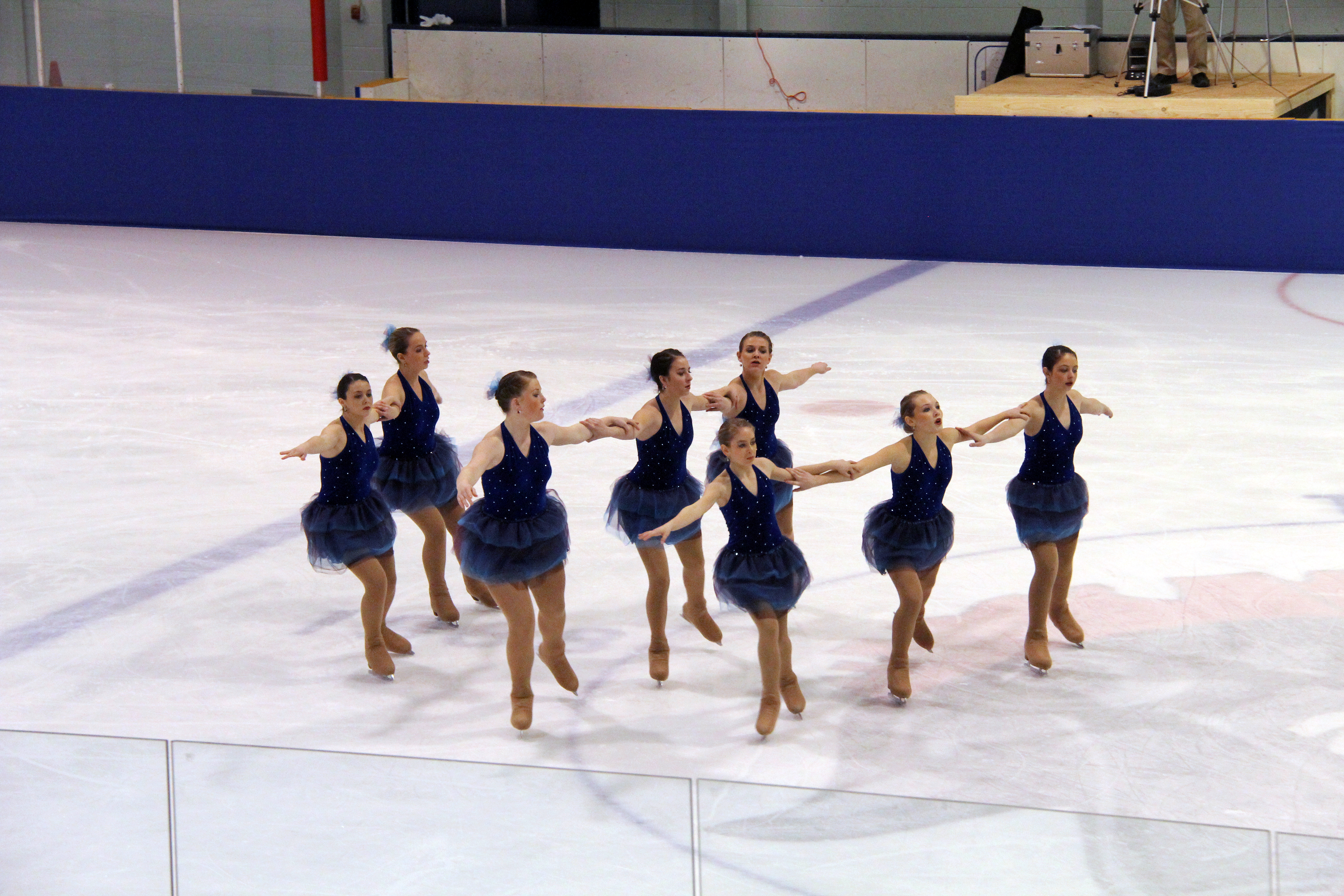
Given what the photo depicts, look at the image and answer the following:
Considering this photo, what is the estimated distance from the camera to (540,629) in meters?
4.43

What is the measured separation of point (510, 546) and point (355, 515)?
597 millimetres

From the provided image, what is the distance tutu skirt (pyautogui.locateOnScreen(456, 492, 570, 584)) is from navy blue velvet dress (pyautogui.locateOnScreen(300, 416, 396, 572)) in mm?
384

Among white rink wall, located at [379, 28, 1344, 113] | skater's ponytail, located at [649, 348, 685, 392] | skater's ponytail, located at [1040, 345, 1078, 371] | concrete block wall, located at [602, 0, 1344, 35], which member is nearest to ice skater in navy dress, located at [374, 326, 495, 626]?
skater's ponytail, located at [649, 348, 685, 392]

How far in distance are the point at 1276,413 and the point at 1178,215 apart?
440 centimetres

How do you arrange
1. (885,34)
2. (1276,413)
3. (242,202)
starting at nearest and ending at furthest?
(1276,413) → (242,202) → (885,34)

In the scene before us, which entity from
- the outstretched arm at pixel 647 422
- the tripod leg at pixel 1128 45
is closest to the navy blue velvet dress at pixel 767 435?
the outstretched arm at pixel 647 422

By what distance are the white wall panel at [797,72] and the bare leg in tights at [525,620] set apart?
12165mm

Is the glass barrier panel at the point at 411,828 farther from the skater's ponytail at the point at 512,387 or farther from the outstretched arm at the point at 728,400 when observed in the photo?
the outstretched arm at the point at 728,400

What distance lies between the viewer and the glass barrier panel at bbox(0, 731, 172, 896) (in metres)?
2.69

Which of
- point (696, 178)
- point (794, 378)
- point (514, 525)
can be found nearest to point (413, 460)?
point (514, 525)

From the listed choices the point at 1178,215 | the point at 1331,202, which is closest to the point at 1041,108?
the point at 1178,215

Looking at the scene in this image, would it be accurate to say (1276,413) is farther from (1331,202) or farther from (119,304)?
(119,304)

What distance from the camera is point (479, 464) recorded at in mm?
4191

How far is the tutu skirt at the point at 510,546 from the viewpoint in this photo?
14.1 feet
